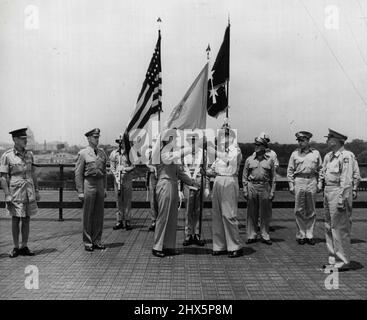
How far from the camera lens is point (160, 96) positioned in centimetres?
935

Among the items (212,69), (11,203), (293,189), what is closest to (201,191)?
(293,189)

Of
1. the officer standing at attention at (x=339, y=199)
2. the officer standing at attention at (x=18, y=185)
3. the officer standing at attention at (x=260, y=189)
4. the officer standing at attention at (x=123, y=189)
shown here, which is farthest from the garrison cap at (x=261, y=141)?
the officer standing at attention at (x=18, y=185)

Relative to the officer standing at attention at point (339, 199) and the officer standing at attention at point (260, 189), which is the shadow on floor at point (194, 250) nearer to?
the officer standing at attention at point (260, 189)

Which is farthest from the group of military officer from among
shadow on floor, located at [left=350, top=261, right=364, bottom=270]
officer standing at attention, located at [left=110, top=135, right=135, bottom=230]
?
officer standing at attention, located at [left=110, top=135, right=135, bottom=230]

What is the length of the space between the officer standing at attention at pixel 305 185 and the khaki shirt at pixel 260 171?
47cm

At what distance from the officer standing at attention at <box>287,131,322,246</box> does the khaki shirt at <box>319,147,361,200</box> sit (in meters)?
1.50

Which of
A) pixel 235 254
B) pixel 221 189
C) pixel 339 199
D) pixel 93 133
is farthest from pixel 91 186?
pixel 339 199

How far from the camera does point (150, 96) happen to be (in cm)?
921

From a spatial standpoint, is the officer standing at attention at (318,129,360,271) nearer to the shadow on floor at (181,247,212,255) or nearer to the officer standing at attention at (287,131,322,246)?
the officer standing at attention at (287,131,322,246)

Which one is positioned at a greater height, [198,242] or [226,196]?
[226,196]

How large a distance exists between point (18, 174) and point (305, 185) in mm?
5162

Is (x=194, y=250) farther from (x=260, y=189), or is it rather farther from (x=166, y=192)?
(x=260, y=189)

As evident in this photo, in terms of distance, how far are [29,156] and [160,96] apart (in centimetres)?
308
